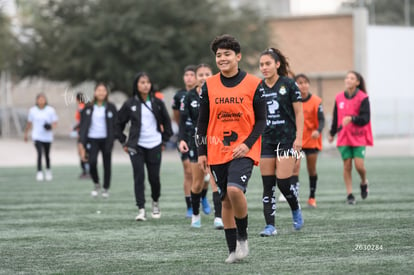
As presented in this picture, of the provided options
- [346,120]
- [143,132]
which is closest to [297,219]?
[143,132]

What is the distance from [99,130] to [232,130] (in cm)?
1005

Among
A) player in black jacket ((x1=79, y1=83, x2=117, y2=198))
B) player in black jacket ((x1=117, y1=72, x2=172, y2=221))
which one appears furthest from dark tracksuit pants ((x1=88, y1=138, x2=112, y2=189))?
player in black jacket ((x1=117, y1=72, x2=172, y2=221))

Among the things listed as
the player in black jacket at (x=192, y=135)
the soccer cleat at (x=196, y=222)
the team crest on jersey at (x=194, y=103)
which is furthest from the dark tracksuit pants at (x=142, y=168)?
the soccer cleat at (x=196, y=222)

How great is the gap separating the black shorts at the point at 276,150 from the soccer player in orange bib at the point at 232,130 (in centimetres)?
236

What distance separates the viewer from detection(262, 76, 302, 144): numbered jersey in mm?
11336

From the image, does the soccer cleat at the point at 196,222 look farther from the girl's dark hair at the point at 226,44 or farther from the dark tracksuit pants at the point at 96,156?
the dark tracksuit pants at the point at 96,156

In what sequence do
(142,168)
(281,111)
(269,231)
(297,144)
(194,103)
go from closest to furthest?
(269,231) → (297,144) → (281,111) → (194,103) → (142,168)

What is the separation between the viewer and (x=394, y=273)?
314 inches

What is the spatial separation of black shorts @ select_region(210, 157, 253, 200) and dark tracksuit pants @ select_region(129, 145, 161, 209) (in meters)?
4.60

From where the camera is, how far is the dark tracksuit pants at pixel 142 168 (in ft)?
44.2

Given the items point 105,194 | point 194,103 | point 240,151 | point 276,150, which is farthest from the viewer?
point 105,194

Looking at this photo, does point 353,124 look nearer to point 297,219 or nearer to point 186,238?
point 297,219

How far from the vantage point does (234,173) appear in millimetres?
8734

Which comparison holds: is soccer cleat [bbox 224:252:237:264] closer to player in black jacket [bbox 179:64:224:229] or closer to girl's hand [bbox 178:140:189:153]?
player in black jacket [bbox 179:64:224:229]
